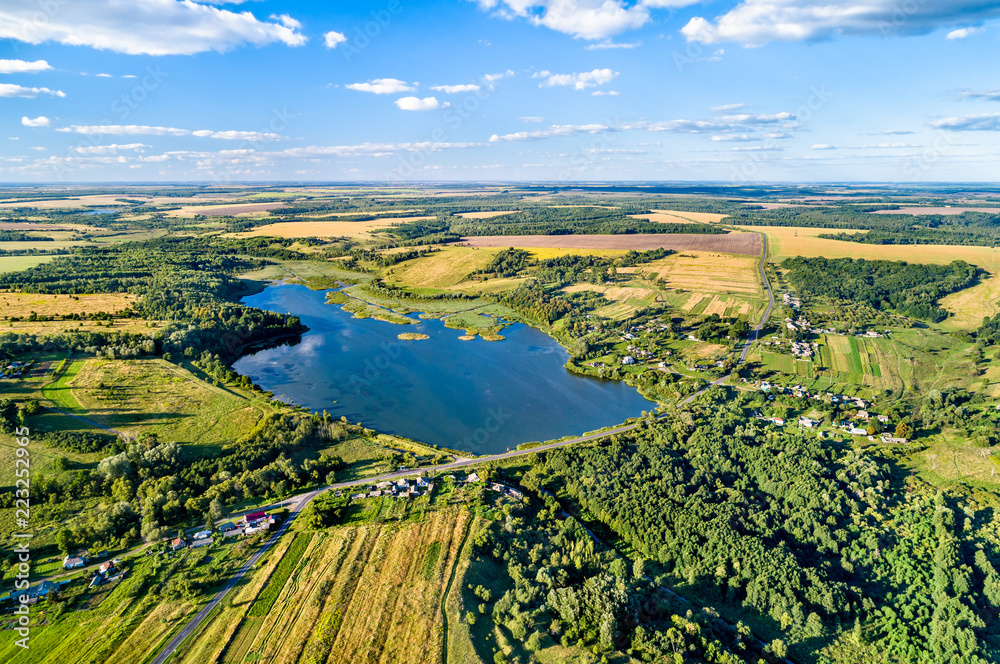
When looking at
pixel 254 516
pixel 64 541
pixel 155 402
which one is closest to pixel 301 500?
pixel 254 516

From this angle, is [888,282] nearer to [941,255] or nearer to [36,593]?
[941,255]

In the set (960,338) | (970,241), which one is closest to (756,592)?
(960,338)

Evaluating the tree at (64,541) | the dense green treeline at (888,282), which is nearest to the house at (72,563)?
the tree at (64,541)

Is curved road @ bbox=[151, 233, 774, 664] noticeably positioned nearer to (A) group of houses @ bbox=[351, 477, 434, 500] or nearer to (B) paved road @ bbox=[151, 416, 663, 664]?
(B) paved road @ bbox=[151, 416, 663, 664]

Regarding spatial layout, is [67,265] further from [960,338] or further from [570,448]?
[960,338]

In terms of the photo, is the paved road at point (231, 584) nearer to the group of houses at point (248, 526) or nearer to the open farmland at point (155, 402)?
the group of houses at point (248, 526)

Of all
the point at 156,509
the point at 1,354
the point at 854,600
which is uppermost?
the point at 1,354
